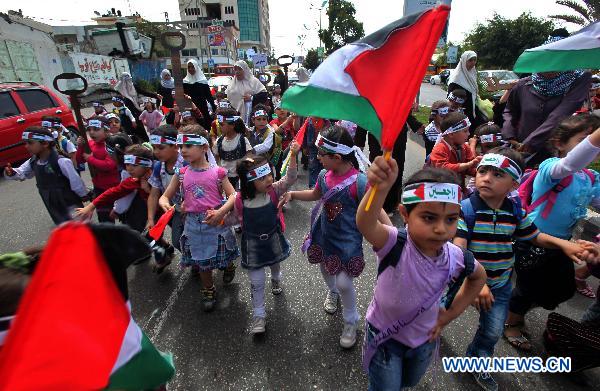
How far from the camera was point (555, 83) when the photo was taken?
3.41 m

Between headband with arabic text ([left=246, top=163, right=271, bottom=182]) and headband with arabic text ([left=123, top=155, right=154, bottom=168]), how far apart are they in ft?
4.77

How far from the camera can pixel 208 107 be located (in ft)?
27.5

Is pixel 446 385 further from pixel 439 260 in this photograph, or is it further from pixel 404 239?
pixel 404 239

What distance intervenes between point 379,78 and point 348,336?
2.04 m

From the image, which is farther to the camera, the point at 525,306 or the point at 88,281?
the point at 525,306

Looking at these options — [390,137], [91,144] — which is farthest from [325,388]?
[91,144]

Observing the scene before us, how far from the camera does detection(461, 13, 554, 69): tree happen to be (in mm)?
24938

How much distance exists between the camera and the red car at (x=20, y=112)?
7.88m

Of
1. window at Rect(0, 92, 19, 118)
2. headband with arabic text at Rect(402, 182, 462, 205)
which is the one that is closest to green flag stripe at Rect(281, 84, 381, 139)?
headband with arabic text at Rect(402, 182, 462, 205)

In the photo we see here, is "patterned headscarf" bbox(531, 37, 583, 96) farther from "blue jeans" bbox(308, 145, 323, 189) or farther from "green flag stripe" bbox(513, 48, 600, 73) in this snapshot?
"blue jeans" bbox(308, 145, 323, 189)

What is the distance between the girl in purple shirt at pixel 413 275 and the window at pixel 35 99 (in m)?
10.5

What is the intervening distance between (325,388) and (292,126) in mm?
5332

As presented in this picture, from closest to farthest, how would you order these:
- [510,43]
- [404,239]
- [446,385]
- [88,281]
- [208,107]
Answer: [88,281] < [404,239] < [446,385] < [208,107] < [510,43]

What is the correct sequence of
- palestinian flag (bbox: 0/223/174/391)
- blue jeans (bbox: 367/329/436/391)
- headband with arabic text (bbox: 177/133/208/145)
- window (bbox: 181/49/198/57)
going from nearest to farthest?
palestinian flag (bbox: 0/223/174/391) → blue jeans (bbox: 367/329/436/391) → headband with arabic text (bbox: 177/133/208/145) → window (bbox: 181/49/198/57)
